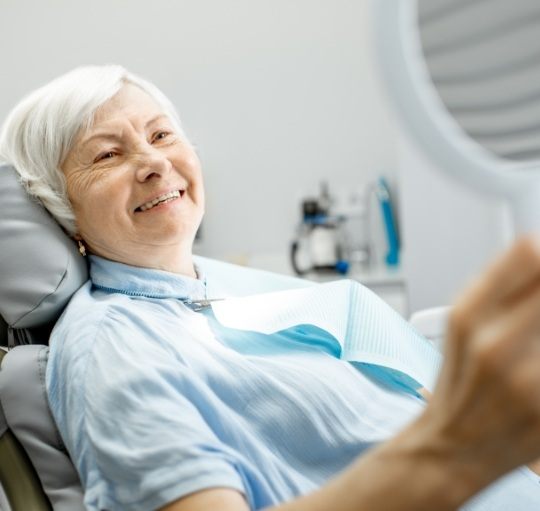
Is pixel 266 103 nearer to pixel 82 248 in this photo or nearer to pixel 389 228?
pixel 389 228

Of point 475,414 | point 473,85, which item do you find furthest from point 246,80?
point 475,414

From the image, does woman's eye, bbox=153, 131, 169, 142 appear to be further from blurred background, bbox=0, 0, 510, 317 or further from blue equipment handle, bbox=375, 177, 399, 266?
blue equipment handle, bbox=375, 177, 399, 266

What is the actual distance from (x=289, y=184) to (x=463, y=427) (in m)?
3.16

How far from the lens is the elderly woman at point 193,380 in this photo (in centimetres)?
46

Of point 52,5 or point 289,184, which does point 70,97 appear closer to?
point 289,184

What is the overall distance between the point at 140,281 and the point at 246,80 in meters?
2.61

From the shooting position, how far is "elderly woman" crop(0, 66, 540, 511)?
1.50 feet

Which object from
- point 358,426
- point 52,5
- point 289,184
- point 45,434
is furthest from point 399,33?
point 52,5

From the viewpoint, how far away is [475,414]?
468mm

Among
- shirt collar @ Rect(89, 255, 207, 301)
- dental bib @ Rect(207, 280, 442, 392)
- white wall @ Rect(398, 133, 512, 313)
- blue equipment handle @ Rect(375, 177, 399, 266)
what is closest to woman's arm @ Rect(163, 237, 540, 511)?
dental bib @ Rect(207, 280, 442, 392)

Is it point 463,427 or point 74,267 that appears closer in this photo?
point 463,427

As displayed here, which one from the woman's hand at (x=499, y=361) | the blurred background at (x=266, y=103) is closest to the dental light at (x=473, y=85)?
the woman's hand at (x=499, y=361)

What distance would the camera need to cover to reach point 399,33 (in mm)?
547

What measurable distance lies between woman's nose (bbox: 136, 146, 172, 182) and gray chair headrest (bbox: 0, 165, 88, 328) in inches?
6.7
